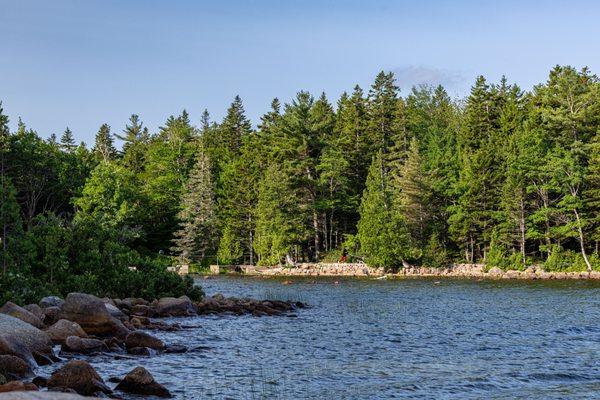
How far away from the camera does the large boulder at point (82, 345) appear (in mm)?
18250

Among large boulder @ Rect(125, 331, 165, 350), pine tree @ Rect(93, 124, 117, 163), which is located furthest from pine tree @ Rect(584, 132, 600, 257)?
pine tree @ Rect(93, 124, 117, 163)

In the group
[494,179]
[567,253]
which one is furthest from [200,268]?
[567,253]

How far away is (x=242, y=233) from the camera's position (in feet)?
284

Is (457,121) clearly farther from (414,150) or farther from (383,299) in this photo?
(383,299)

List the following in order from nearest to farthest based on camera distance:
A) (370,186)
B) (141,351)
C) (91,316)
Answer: (141,351) → (91,316) → (370,186)

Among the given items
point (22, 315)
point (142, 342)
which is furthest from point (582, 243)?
point (22, 315)

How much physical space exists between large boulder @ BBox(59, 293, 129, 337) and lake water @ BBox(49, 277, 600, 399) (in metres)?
1.94

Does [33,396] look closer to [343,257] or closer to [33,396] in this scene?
[33,396]

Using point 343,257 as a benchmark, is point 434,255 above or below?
above

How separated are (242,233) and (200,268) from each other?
8744 millimetres

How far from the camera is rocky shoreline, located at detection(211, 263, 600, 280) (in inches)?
2435

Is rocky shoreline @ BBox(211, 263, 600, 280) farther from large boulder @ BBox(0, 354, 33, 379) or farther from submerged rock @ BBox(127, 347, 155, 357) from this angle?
large boulder @ BBox(0, 354, 33, 379)

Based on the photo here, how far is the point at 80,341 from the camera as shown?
18.4 meters

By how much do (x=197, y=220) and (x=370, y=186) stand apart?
24.0m
